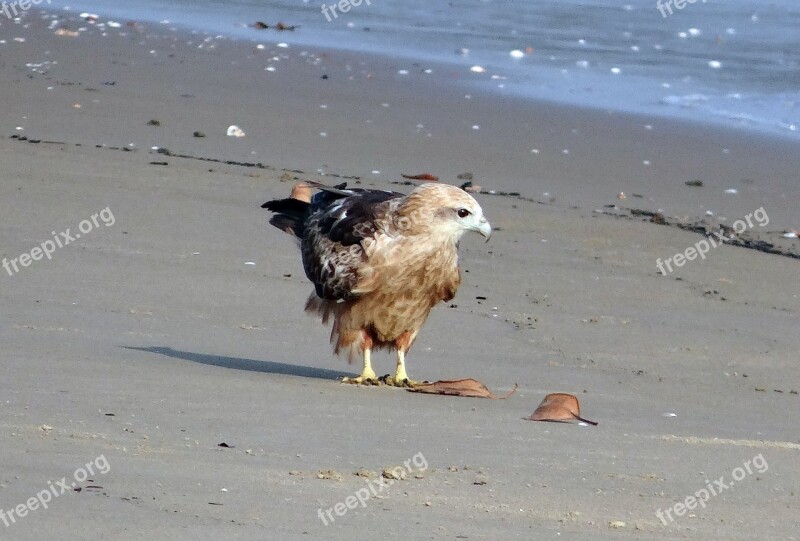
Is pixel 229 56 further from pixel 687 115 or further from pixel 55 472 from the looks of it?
pixel 55 472

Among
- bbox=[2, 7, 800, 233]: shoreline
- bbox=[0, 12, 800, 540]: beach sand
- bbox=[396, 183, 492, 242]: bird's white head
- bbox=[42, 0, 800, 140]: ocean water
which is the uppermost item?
bbox=[396, 183, 492, 242]: bird's white head

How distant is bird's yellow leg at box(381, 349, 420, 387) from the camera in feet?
23.0

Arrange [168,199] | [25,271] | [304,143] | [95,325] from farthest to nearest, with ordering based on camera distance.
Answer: [304,143], [168,199], [25,271], [95,325]

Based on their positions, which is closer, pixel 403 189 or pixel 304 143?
pixel 403 189

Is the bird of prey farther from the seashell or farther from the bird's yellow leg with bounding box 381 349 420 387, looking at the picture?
the seashell

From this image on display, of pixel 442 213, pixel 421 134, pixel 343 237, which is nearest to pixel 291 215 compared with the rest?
pixel 343 237

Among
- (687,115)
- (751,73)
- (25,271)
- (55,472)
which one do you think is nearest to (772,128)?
(687,115)

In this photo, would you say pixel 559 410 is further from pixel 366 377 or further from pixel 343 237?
pixel 343 237

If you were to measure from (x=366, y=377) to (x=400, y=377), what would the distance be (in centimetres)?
18

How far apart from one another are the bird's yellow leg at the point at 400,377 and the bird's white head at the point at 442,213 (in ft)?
2.45

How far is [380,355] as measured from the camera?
27.3 feet

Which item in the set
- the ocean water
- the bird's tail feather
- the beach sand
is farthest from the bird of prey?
the ocean water

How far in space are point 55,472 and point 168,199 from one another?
609cm

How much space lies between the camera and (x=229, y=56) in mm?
18453
